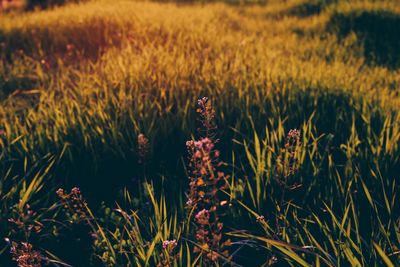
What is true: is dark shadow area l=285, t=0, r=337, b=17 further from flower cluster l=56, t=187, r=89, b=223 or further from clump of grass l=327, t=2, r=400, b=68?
flower cluster l=56, t=187, r=89, b=223

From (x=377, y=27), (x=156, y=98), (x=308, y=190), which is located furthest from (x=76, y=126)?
(x=377, y=27)

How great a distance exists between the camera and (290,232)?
1409 mm

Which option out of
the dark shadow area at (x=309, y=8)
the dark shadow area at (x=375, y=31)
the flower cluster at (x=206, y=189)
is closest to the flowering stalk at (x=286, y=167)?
the flower cluster at (x=206, y=189)

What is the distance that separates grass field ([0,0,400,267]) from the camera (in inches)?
51.4

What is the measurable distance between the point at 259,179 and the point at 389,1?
5.13m

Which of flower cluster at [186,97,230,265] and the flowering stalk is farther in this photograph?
the flowering stalk

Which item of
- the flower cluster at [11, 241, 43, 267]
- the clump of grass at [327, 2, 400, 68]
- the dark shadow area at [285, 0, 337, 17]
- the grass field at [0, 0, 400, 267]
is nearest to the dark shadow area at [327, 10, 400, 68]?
the clump of grass at [327, 2, 400, 68]

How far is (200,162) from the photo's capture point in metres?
1.61

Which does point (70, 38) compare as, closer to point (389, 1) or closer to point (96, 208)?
point (96, 208)

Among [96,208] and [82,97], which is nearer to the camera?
[96,208]

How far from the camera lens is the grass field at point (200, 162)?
4.28 ft

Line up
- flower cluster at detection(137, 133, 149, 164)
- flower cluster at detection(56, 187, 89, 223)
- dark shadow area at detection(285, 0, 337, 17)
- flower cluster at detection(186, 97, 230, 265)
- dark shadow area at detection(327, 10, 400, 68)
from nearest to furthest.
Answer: flower cluster at detection(186, 97, 230, 265) → flower cluster at detection(56, 187, 89, 223) → flower cluster at detection(137, 133, 149, 164) → dark shadow area at detection(327, 10, 400, 68) → dark shadow area at detection(285, 0, 337, 17)

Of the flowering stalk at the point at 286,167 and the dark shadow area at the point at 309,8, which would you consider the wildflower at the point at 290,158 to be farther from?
the dark shadow area at the point at 309,8

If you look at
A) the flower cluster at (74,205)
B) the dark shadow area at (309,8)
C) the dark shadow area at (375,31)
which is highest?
the dark shadow area at (309,8)
